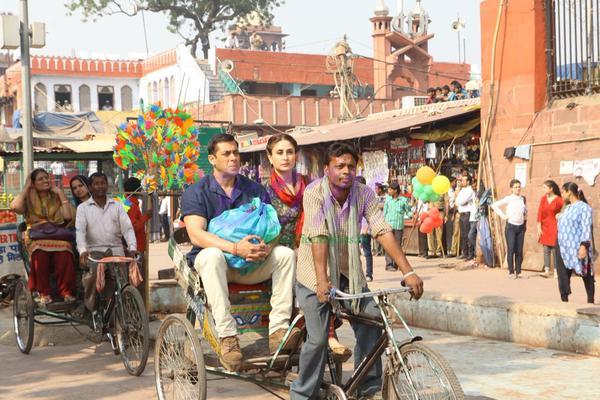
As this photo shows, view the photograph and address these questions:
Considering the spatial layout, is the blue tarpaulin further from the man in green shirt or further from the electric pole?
the man in green shirt

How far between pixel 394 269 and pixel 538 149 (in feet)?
11.4

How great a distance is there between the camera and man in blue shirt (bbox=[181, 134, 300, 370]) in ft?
17.2

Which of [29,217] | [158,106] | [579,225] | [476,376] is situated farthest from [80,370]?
[579,225]

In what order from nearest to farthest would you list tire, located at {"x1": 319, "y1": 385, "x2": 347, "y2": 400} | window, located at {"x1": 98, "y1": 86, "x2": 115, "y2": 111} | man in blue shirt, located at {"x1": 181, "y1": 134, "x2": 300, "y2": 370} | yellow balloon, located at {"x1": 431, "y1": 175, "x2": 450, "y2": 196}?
tire, located at {"x1": 319, "y1": 385, "x2": 347, "y2": 400} → man in blue shirt, located at {"x1": 181, "y1": 134, "x2": 300, "y2": 370} → yellow balloon, located at {"x1": 431, "y1": 175, "x2": 450, "y2": 196} → window, located at {"x1": 98, "y1": 86, "x2": 115, "y2": 111}

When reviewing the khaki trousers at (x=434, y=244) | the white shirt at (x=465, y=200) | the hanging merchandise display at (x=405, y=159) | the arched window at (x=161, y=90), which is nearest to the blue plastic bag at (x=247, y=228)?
the white shirt at (x=465, y=200)

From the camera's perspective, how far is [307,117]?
37875 millimetres

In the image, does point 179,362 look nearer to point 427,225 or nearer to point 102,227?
point 102,227

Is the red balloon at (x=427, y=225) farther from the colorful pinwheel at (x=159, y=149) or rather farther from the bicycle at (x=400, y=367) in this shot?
the bicycle at (x=400, y=367)

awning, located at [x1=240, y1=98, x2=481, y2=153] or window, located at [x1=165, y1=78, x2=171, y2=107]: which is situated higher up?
window, located at [x1=165, y1=78, x2=171, y2=107]

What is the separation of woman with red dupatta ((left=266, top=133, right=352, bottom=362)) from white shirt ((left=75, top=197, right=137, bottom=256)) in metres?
2.56

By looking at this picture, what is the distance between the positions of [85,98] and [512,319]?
43721mm

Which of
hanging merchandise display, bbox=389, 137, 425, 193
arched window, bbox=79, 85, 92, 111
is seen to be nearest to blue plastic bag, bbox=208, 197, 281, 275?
hanging merchandise display, bbox=389, 137, 425, 193

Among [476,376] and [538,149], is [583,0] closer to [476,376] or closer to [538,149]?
[538,149]

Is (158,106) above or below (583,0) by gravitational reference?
below
